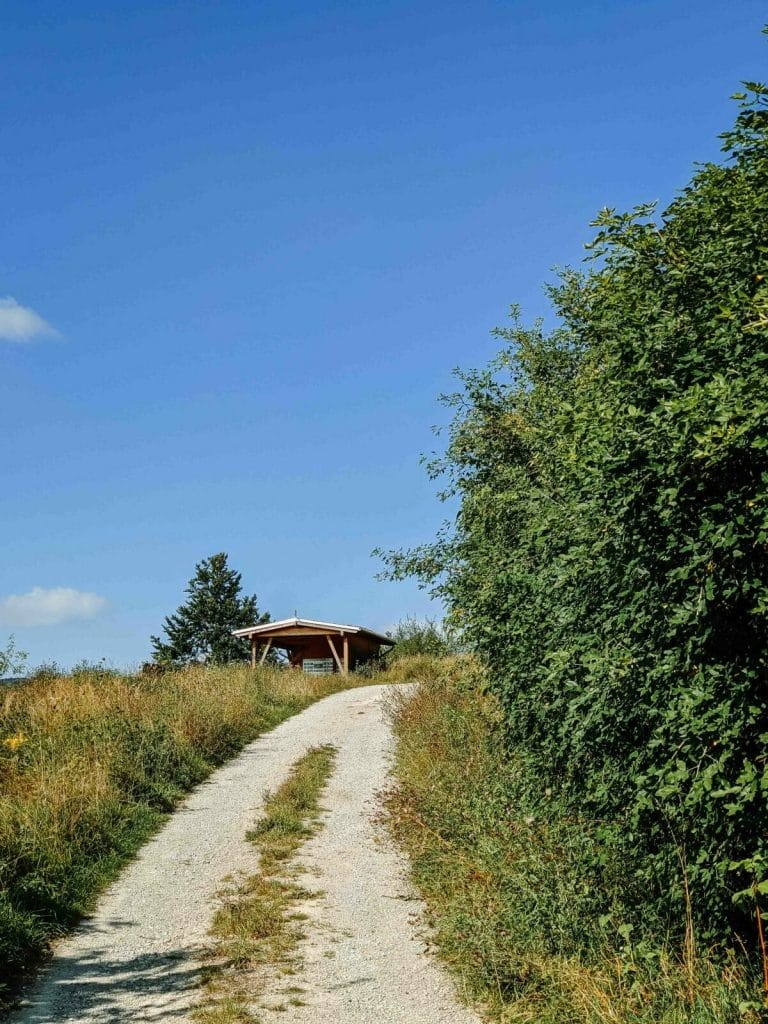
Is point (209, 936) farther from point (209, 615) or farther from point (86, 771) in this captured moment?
point (209, 615)

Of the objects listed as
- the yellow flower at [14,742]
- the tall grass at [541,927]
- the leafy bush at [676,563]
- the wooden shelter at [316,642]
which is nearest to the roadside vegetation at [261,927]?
the tall grass at [541,927]

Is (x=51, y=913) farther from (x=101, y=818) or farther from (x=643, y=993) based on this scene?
(x=643, y=993)

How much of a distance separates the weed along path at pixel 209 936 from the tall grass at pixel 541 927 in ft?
1.14

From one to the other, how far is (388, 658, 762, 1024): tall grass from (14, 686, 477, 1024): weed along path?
346mm

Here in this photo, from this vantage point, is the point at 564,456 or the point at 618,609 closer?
the point at 618,609

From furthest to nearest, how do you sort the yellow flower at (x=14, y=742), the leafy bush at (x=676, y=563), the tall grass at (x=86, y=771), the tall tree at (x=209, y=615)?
the tall tree at (x=209, y=615), the yellow flower at (x=14, y=742), the tall grass at (x=86, y=771), the leafy bush at (x=676, y=563)

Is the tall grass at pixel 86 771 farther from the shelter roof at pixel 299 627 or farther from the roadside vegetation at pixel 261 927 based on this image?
the shelter roof at pixel 299 627

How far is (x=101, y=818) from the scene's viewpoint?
11.1 m

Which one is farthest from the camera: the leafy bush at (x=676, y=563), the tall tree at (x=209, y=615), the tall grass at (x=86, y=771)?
the tall tree at (x=209, y=615)

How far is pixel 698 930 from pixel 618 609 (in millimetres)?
2257

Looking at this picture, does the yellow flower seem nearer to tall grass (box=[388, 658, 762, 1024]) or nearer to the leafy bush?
tall grass (box=[388, 658, 762, 1024])

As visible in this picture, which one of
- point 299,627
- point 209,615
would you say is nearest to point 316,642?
point 299,627

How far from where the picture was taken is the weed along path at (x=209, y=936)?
6547 millimetres

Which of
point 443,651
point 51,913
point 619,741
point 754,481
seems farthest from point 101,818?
point 754,481
